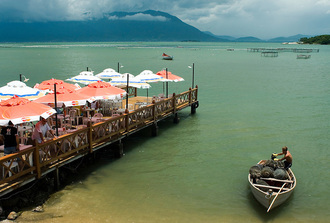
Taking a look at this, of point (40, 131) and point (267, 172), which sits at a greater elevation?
point (40, 131)

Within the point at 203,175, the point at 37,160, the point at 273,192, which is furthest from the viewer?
the point at 203,175

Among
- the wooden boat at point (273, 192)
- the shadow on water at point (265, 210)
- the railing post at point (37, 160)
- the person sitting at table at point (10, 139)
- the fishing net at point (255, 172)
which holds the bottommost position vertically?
the shadow on water at point (265, 210)

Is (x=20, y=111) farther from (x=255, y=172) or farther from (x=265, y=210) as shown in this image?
(x=265, y=210)

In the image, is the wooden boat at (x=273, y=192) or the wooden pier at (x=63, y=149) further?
the wooden boat at (x=273, y=192)

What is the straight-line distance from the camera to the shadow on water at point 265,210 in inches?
398

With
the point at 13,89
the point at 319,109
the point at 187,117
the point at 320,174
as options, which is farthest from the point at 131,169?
the point at 319,109

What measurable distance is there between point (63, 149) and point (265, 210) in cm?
778

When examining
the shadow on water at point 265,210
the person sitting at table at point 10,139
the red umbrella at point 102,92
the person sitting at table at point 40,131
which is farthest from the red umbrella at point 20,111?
the shadow on water at point 265,210

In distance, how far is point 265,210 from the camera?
10.4 meters

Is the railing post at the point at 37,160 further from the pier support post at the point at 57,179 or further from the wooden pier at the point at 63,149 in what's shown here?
the pier support post at the point at 57,179

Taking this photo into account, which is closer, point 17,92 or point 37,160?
point 37,160

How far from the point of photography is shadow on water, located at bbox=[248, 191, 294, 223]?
1011cm

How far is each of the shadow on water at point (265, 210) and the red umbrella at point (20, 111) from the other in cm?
803

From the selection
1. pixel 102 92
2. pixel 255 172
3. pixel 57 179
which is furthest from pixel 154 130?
pixel 255 172
